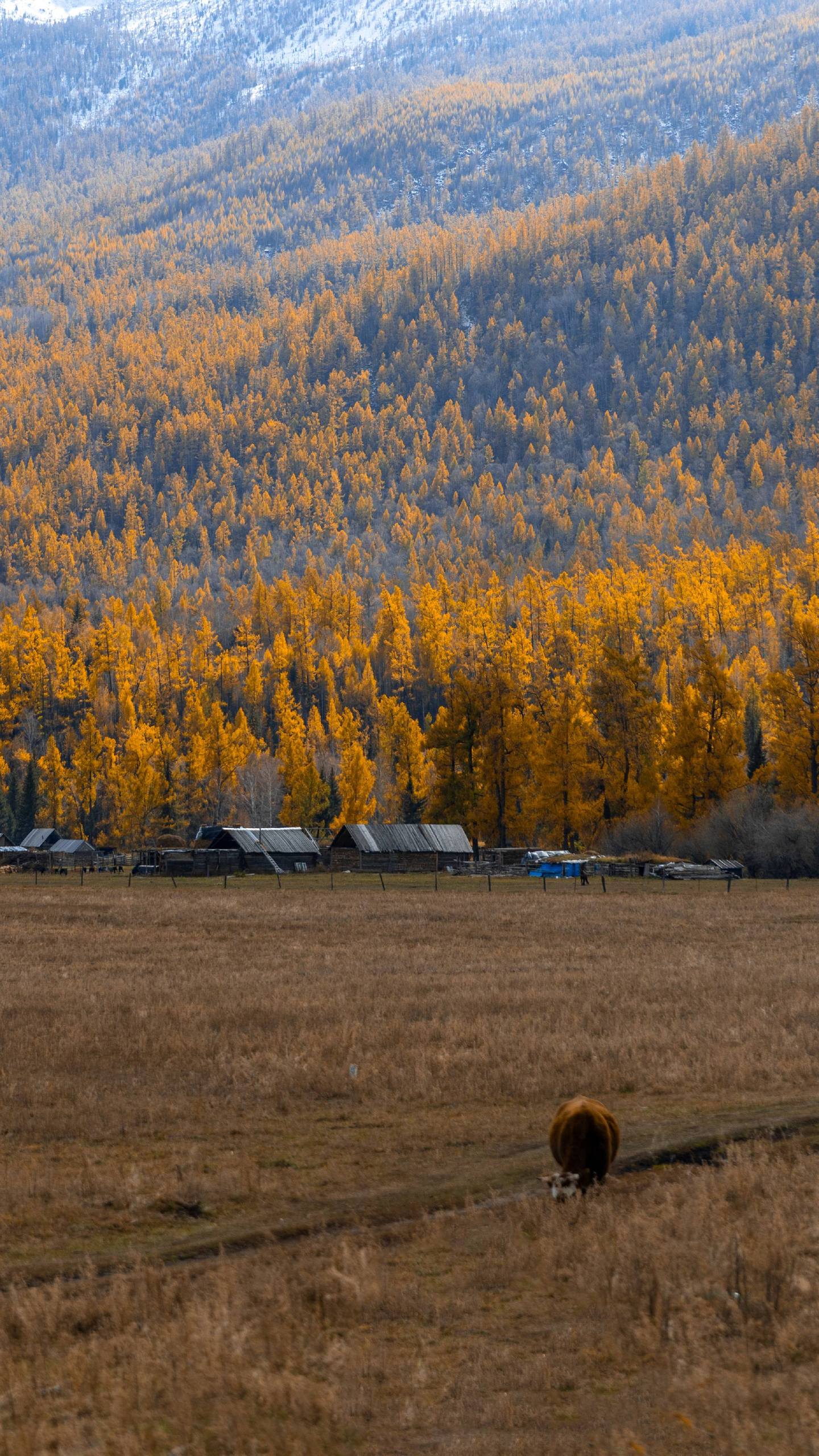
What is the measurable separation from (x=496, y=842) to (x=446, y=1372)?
72.9 meters

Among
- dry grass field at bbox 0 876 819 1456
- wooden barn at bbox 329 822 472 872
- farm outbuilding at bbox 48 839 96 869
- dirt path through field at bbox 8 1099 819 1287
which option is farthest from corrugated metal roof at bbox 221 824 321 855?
dirt path through field at bbox 8 1099 819 1287

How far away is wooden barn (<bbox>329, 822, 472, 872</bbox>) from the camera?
3108 inches

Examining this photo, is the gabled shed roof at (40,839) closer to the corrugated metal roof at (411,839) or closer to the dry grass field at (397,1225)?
the corrugated metal roof at (411,839)

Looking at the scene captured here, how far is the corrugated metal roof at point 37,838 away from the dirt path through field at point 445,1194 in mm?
101179

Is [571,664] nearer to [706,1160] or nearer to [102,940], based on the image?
[102,940]

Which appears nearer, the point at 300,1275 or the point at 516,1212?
the point at 300,1275

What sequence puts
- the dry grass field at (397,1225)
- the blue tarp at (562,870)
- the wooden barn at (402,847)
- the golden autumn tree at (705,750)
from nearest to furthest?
the dry grass field at (397,1225), the blue tarp at (562,870), the golden autumn tree at (705,750), the wooden barn at (402,847)

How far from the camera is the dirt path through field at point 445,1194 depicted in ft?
36.2

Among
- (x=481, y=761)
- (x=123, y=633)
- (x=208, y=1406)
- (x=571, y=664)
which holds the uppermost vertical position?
(x=123, y=633)

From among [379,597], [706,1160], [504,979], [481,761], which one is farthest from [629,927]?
[379,597]

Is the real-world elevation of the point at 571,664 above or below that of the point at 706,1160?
above

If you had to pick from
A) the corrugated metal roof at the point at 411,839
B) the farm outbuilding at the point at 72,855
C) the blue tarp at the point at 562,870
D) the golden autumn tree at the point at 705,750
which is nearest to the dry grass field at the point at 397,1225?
the blue tarp at the point at 562,870

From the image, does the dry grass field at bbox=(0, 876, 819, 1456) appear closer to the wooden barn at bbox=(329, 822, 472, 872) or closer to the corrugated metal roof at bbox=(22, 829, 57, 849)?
the wooden barn at bbox=(329, 822, 472, 872)

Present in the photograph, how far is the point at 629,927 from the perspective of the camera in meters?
39.5
